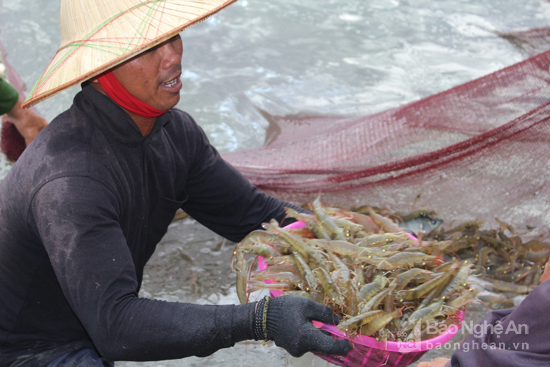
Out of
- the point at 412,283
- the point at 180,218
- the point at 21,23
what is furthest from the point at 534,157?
the point at 21,23

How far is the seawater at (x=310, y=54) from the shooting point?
5.24 meters

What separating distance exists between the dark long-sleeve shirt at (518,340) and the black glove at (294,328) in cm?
39

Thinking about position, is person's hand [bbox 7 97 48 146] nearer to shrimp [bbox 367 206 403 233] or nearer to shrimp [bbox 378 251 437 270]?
shrimp [bbox 367 206 403 233]

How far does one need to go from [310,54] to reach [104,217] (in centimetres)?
506

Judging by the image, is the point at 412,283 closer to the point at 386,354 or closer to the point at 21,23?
the point at 386,354

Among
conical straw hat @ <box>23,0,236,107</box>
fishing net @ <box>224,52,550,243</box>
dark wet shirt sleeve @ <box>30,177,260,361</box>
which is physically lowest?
fishing net @ <box>224,52,550,243</box>

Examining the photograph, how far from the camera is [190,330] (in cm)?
160

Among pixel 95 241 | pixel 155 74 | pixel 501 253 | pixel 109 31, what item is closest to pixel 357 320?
pixel 95 241

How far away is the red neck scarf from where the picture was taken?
177 cm

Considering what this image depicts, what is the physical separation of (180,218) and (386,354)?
2276mm

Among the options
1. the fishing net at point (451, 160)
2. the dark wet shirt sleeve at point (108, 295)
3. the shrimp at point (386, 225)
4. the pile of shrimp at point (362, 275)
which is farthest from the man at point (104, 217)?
A: the fishing net at point (451, 160)

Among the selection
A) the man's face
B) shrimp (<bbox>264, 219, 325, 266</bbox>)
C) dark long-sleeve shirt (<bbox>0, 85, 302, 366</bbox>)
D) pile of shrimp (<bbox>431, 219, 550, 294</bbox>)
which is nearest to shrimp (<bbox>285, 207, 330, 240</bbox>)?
shrimp (<bbox>264, 219, 325, 266</bbox>)

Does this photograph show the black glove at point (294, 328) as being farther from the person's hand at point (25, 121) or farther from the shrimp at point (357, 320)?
the person's hand at point (25, 121)

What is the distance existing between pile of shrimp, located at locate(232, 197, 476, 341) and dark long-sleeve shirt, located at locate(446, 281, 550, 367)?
150 millimetres
